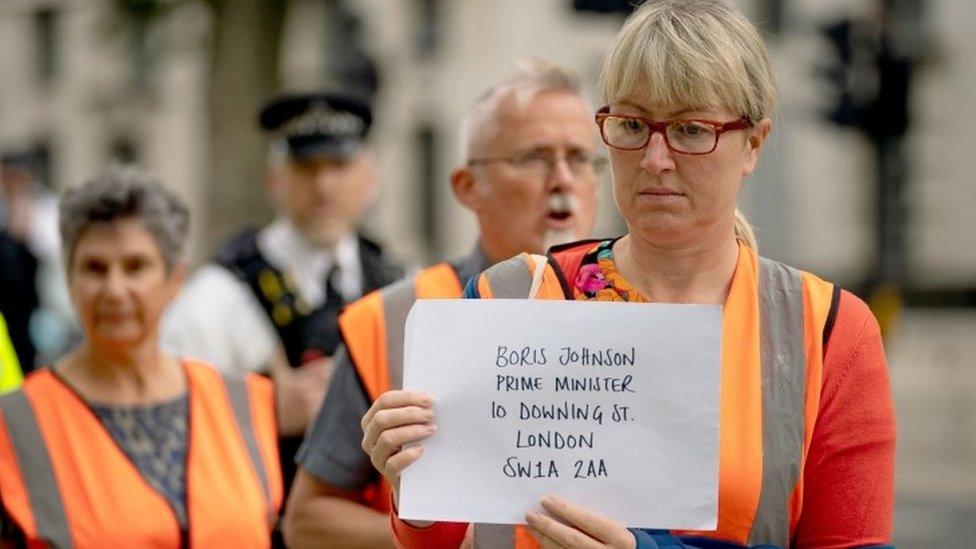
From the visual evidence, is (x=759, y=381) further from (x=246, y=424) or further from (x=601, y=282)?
(x=246, y=424)

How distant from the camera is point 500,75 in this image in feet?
28.5

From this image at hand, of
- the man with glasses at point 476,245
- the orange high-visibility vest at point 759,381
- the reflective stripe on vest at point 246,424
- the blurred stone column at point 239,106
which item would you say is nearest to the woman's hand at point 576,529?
the orange high-visibility vest at point 759,381

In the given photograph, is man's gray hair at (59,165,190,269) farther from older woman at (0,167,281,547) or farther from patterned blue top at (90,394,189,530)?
patterned blue top at (90,394,189,530)

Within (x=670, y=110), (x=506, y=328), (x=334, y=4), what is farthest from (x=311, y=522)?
(x=334, y=4)

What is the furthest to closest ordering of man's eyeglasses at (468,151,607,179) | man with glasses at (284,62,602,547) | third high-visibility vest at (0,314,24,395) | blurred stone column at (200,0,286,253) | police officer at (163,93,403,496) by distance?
blurred stone column at (200,0,286,253), police officer at (163,93,403,496), third high-visibility vest at (0,314,24,395), man's eyeglasses at (468,151,607,179), man with glasses at (284,62,602,547)

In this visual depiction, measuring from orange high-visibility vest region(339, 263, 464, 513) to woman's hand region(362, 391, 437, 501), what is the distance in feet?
3.38

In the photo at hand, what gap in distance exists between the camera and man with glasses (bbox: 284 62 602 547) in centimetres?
424

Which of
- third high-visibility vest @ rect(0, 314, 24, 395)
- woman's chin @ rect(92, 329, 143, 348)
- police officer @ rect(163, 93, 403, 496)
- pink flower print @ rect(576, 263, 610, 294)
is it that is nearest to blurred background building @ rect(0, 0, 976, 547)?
pink flower print @ rect(576, 263, 610, 294)

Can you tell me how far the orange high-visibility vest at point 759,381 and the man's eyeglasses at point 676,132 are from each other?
0.25 m

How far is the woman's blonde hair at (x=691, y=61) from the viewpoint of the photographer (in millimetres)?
3131

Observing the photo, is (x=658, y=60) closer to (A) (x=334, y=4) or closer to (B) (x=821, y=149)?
(B) (x=821, y=149)

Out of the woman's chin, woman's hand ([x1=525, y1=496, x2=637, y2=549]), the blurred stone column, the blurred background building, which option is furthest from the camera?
the blurred background building

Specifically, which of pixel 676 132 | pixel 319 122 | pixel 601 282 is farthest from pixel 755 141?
pixel 319 122

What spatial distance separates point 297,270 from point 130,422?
163 cm
